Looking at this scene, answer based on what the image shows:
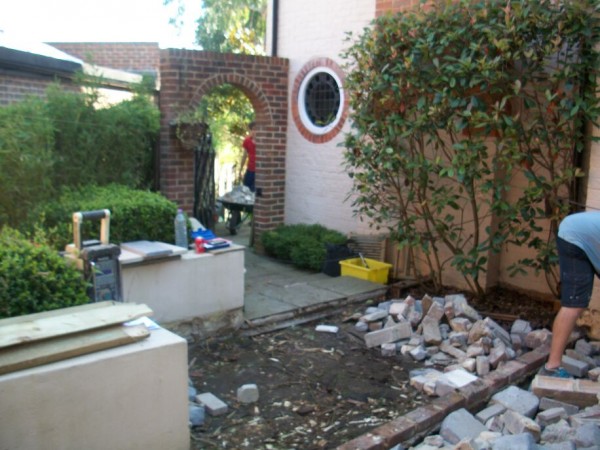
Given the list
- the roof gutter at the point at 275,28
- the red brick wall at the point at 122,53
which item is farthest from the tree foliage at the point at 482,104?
the red brick wall at the point at 122,53

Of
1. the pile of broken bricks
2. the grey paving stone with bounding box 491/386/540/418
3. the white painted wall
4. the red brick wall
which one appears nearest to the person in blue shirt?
the pile of broken bricks

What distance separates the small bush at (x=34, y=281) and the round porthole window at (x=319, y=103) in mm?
4988

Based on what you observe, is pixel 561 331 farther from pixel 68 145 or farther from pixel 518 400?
pixel 68 145

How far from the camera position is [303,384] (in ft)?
15.0

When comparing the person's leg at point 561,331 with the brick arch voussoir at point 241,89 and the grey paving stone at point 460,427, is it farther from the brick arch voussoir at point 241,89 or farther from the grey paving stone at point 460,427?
the brick arch voussoir at point 241,89

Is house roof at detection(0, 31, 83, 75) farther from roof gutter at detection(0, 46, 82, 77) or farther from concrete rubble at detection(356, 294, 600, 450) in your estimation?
concrete rubble at detection(356, 294, 600, 450)

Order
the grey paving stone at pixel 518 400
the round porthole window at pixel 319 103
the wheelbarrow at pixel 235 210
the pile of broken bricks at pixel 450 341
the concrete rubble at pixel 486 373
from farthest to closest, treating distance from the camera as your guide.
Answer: the wheelbarrow at pixel 235 210 → the round porthole window at pixel 319 103 → the pile of broken bricks at pixel 450 341 → the grey paving stone at pixel 518 400 → the concrete rubble at pixel 486 373

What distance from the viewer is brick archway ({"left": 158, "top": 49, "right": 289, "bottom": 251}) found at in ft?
23.9

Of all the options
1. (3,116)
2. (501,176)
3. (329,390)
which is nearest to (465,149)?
(501,176)

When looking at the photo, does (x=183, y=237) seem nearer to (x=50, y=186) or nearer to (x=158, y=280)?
(x=158, y=280)

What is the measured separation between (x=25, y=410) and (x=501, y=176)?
16.1 feet

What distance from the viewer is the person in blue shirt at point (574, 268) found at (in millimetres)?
4332

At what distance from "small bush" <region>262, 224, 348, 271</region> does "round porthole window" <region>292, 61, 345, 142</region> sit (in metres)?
1.27

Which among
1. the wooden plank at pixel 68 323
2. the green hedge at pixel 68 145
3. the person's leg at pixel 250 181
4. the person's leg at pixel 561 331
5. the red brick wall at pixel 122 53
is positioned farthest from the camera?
the red brick wall at pixel 122 53
